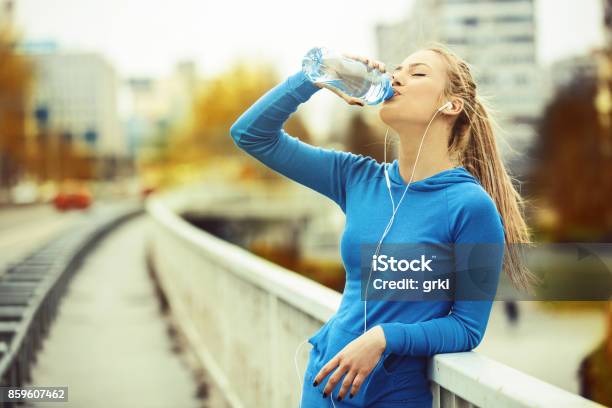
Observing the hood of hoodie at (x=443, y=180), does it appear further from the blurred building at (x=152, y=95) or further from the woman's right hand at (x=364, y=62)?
the blurred building at (x=152, y=95)

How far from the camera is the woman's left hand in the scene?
2.10 m

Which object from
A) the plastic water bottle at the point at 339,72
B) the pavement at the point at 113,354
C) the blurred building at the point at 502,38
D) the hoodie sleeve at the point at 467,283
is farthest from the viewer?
the blurred building at the point at 502,38

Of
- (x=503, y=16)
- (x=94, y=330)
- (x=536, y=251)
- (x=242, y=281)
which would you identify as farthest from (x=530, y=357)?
(x=503, y=16)

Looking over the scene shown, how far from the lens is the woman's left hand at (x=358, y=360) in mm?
2098

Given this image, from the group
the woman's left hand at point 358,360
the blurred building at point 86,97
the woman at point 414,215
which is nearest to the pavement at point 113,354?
the woman at point 414,215

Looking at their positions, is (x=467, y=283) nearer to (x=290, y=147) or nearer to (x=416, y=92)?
(x=416, y=92)

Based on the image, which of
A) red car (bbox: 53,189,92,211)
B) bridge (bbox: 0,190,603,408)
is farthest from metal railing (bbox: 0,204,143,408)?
red car (bbox: 53,189,92,211)

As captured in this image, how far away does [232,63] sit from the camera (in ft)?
252

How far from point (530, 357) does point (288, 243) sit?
77.5ft

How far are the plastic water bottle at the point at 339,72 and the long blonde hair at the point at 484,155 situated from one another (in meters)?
0.20

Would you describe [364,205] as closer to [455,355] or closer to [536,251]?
[455,355]

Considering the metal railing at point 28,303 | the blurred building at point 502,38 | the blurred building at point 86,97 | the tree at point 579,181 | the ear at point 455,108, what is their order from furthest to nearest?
the blurred building at point 86,97 < the blurred building at point 502,38 < the tree at point 579,181 < the metal railing at point 28,303 < the ear at point 455,108

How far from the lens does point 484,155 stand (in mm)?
2398

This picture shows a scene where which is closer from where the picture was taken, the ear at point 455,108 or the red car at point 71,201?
the ear at point 455,108
